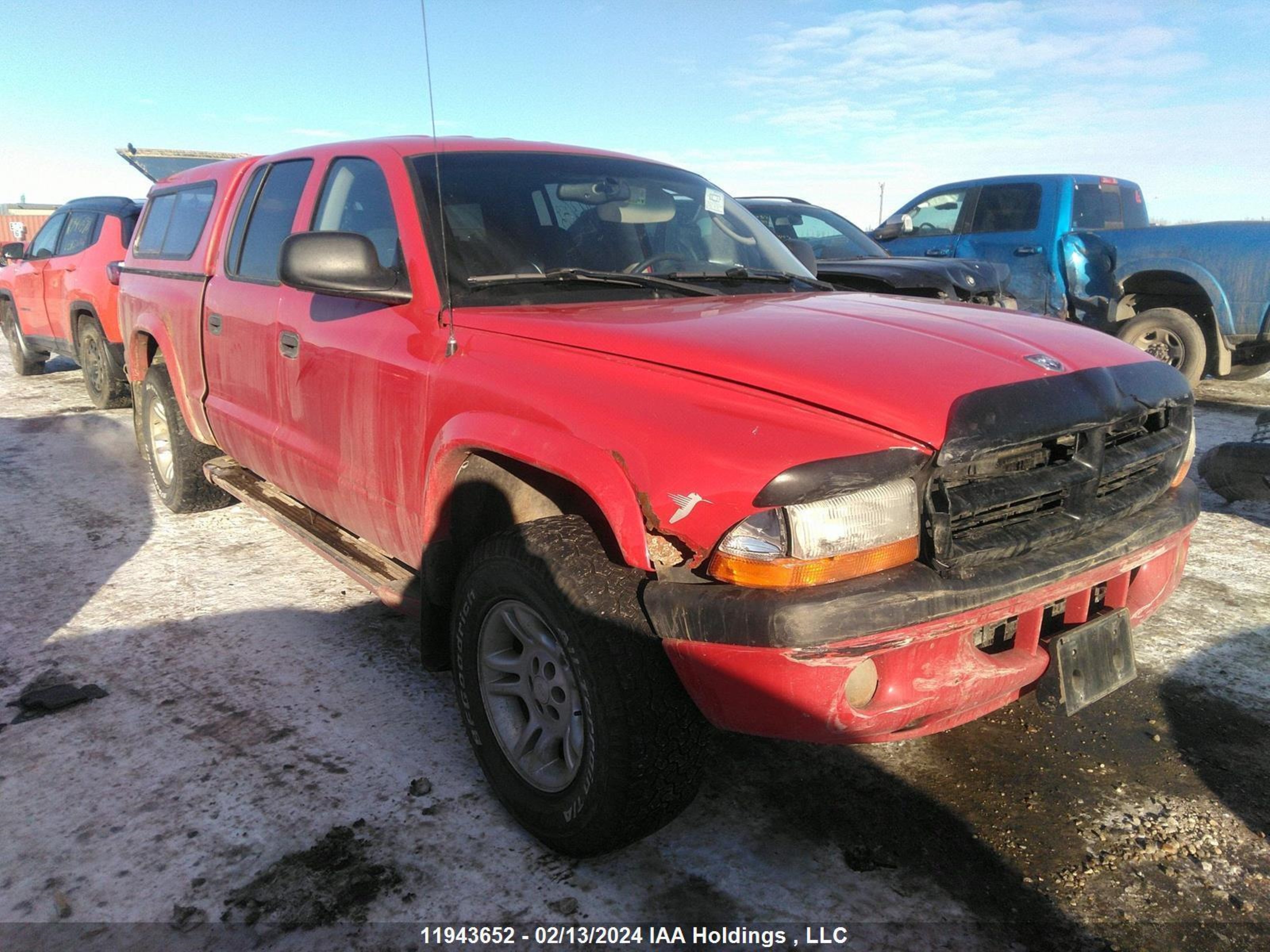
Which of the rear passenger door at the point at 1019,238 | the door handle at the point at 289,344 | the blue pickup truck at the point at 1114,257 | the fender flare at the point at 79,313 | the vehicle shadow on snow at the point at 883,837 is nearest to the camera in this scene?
the vehicle shadow on snow at the point at 883,837

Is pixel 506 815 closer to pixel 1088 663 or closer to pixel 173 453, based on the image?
pixel 1088 663

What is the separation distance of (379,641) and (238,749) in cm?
83

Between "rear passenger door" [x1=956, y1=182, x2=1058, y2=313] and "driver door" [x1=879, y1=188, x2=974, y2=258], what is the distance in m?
0.13

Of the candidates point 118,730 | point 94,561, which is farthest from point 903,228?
point 118,730

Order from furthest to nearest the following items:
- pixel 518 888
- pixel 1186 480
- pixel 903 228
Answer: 1. pixel 903 228
2. pixel 1186 480
3. pixel 518 888

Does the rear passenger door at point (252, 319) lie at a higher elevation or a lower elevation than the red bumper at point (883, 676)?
higher

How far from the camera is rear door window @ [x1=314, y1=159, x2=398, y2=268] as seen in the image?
2.96 m

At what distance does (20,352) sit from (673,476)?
10.9m

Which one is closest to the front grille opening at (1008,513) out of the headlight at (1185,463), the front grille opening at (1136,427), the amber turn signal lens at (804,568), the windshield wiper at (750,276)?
the amber turn signal lens at (804,568)

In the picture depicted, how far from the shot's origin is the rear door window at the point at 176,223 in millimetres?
4406

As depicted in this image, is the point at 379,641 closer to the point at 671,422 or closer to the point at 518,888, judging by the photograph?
the point at 518,888

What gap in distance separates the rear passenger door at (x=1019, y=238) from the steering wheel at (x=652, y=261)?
263 inches

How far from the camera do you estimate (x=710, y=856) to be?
2.30 metres

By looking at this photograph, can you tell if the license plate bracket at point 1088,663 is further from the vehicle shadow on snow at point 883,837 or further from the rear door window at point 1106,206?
the rear door window at point 1106,206
